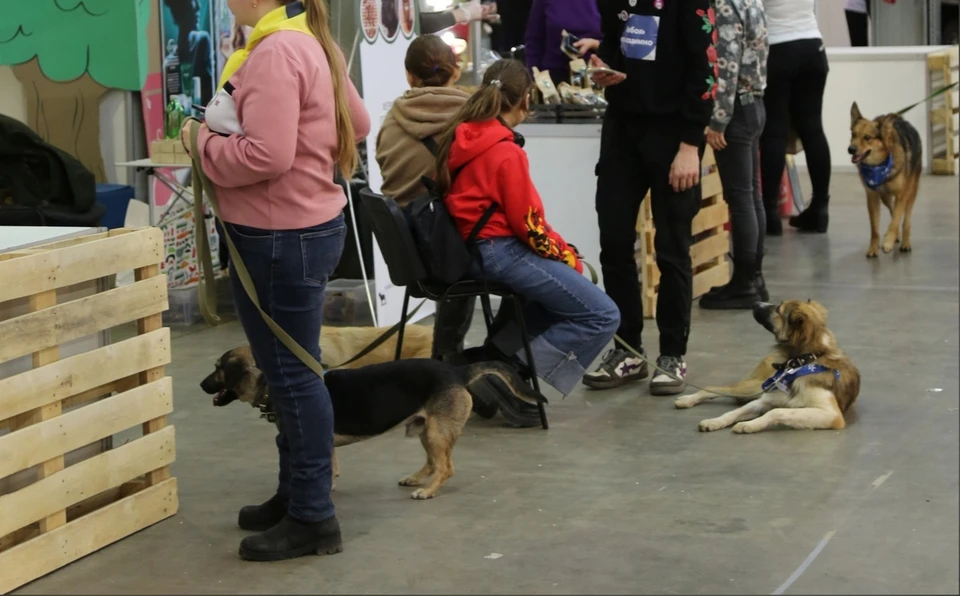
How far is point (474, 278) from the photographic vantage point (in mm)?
4605

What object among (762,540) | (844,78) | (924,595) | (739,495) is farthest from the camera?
(844,78)

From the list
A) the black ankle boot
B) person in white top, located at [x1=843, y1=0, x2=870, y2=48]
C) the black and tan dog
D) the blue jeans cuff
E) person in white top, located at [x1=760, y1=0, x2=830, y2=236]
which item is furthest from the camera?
person in white top, located at [x1=843, y1=0, x2=870, y2=48]

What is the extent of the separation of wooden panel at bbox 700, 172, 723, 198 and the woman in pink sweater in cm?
375

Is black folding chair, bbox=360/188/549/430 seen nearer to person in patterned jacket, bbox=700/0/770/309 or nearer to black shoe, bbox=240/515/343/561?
black shoe, bbox=240/515/343/561

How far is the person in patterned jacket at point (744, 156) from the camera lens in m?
6.45

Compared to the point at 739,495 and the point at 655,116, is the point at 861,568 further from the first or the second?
the point at 655,116

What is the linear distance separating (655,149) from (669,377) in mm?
885

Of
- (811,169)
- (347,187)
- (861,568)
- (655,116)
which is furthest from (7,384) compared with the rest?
(811,169)

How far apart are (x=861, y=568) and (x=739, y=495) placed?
2.08 feet

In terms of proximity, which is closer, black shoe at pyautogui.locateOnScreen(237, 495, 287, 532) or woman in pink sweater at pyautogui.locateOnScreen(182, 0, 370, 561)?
woman in pink sweater at pyautogui.locateOnScreen(182, 0, 370, 561)

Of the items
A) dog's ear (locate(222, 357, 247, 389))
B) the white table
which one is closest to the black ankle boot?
the white table

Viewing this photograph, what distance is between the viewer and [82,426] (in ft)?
11.5

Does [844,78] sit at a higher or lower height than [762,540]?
higher

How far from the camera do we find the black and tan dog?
12.6 ft
